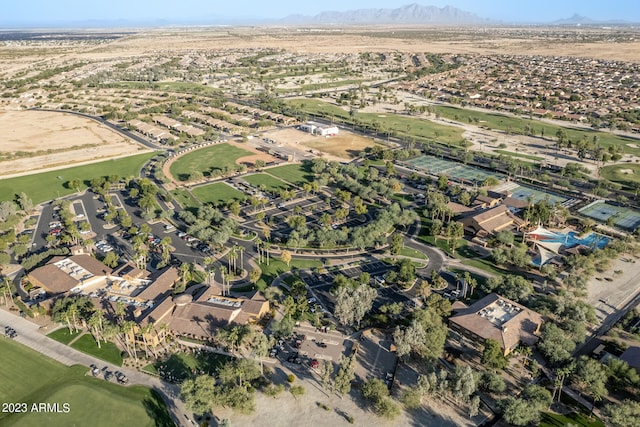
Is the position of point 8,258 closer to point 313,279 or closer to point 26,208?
point 26,208

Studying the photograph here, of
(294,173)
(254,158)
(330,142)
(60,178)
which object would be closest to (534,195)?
(294,173)

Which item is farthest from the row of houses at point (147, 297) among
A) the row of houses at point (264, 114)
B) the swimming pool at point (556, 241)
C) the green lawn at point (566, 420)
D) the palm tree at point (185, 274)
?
the row of houses at point (264, 114)

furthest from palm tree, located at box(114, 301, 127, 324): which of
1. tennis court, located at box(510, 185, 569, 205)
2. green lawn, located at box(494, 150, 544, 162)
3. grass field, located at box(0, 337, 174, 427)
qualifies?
green lawn, located at box(494, 150, 544, 162)

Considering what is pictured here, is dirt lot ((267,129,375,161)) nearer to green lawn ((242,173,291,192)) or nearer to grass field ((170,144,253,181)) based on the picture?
grass field ((170,144,253,181))

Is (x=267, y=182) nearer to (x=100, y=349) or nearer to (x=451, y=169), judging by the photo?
(x=451, y=169)

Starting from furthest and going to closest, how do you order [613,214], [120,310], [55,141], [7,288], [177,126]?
1. [177,126]
2. [55,141]
3. [613,214]
4. [7,288]
5. [120,310]

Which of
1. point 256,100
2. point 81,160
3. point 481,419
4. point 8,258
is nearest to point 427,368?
point 481,419
